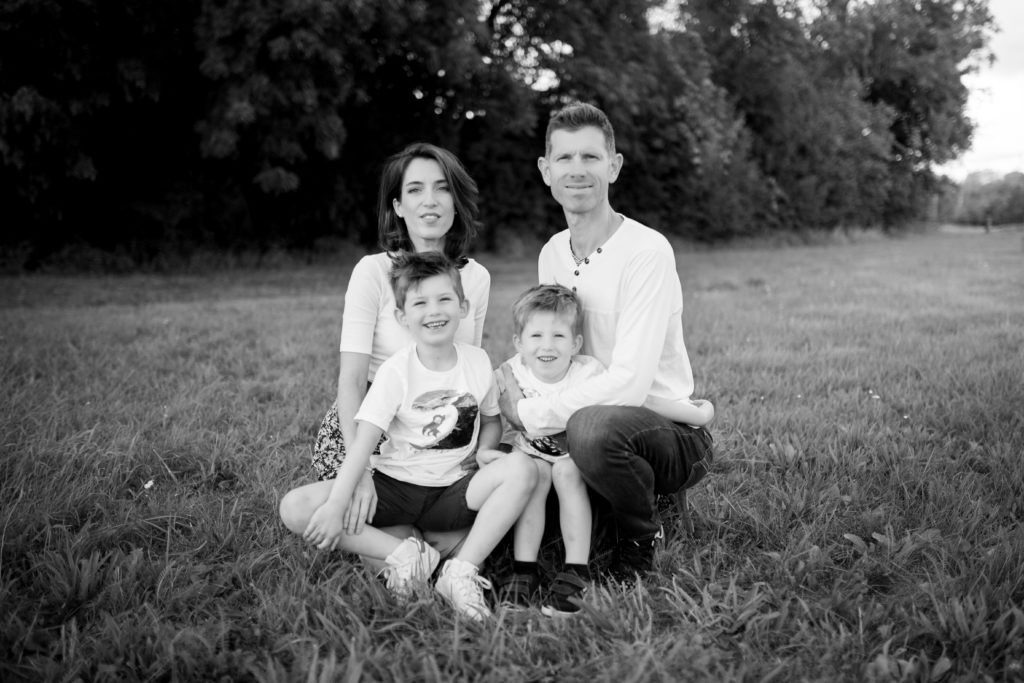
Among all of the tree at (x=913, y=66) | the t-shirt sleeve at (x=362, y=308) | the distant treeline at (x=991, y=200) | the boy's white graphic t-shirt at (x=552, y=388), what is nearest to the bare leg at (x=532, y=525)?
the boy's white graphic t-shirt at (x=552, y=388)

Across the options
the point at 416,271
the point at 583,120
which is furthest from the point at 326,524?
the point at 583,120

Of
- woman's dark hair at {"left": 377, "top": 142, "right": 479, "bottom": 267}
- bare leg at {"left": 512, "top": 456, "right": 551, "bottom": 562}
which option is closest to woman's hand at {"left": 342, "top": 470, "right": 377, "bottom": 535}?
bare leg at {"left": 512, "top": 456, "right": 551, "bottom": 562}

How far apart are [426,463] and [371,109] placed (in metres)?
13.5

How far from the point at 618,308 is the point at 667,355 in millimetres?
251

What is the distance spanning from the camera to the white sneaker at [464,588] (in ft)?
6.55

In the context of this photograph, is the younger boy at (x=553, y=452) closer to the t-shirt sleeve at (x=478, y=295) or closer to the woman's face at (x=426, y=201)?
the t-shirt sleeve at (x=478, y=295)

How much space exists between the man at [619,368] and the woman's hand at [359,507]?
1.82 feet

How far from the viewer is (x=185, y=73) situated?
1129cm

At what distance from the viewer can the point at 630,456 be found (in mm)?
2105

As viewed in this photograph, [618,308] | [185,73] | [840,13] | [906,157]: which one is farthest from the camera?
[906,157]

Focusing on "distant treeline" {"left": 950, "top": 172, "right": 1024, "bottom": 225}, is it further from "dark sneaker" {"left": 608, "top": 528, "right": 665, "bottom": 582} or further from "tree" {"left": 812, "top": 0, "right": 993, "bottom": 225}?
"dark sneaker" {"left": 608, "top": 528, "right": 665, "bottom": 582}

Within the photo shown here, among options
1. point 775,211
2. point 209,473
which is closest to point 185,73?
point 209,473

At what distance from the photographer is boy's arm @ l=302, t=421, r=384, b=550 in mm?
2082

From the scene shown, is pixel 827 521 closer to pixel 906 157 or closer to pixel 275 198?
pixel 275 198
